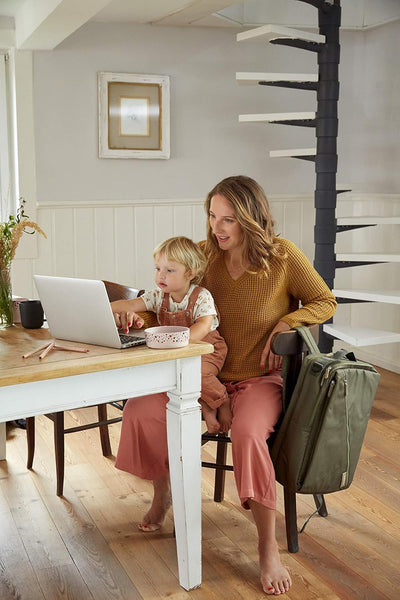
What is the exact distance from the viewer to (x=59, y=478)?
2.99m

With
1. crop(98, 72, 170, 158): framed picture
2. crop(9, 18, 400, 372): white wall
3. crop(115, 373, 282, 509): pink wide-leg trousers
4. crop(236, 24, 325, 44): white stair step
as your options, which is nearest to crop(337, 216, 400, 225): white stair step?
crop(9, 18, 400, 372): white wall

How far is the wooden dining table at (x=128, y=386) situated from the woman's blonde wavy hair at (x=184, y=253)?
40cm

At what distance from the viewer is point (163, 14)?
4457 millimetres

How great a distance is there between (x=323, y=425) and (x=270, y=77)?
8.72 ft

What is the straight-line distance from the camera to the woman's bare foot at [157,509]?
263 cm

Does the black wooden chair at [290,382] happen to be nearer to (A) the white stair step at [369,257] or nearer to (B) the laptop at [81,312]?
(B) the laptop at [81,312]

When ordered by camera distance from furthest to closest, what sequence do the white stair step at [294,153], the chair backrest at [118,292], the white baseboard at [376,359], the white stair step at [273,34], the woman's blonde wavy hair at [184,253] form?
the white baseboard at [376,359]
the white stair step at [294,153]
the white stair step at [273,34]
the chair backrest at [118,292]
the woman's blonde wavy hair at [184,253]

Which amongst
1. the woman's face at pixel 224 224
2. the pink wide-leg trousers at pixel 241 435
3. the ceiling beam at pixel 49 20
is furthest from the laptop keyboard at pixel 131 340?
the ceiling beam at pixel 49 20

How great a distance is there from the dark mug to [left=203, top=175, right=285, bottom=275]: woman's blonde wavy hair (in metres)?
0.77

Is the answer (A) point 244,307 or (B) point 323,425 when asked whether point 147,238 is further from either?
(B) point 323,425

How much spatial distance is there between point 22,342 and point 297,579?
118 centimetres

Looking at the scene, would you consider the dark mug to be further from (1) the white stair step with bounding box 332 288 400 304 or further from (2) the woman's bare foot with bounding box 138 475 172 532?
(1) the white stair step with bounding box 332 288 400 304

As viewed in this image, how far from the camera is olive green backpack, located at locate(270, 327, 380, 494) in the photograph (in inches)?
90.0

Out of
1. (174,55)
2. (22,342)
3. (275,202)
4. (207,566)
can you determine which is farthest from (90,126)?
(207,566)
